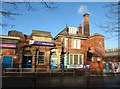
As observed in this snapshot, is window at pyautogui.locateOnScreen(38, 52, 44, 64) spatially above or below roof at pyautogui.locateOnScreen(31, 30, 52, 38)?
below

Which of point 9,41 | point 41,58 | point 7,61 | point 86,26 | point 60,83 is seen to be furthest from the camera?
point 86,26

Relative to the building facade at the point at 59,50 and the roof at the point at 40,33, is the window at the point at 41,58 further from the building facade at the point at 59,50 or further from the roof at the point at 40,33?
the roof at the point at 40,33

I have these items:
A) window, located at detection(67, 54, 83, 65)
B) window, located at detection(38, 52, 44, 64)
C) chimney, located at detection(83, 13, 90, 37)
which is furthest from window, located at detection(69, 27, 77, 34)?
window, located at detection(38, 52, 44, 64)

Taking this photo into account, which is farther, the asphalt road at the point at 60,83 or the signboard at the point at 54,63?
the signboard at the point at 54,63

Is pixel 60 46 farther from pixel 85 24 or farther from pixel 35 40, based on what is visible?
pixel 85 24

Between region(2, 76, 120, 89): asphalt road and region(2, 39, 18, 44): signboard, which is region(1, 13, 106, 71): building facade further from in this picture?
region(2, 76, 120, 89): asphalt road

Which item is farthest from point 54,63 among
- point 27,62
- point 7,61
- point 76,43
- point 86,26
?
point 86,26

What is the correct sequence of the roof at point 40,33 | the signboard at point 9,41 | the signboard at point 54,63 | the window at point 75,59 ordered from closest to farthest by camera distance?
the signboard at point 9,41 → the roof at point 40,33 → the signboard at point 54,63 → the window at point 75,59

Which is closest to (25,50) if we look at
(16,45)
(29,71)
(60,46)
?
(16,45)

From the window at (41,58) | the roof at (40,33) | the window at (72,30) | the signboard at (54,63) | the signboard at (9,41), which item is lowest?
the signboard at (54,63)

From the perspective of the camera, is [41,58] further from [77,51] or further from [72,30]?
[72,30]

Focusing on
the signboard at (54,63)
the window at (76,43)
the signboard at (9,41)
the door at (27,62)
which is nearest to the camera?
the signboard at (9,41)

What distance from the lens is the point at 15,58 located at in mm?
31859

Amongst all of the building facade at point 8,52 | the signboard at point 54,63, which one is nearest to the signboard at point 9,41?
the building facade at point 8,52
